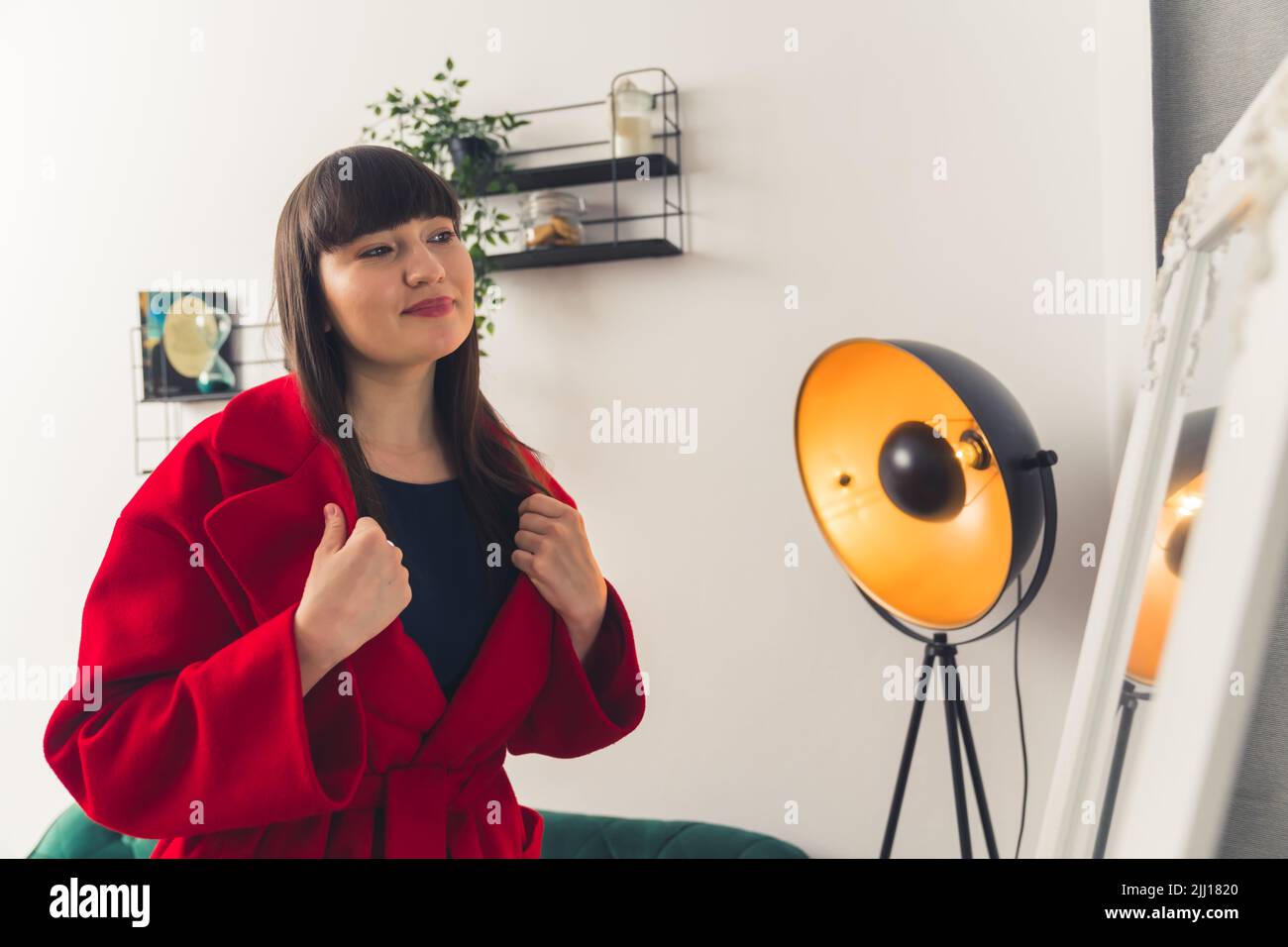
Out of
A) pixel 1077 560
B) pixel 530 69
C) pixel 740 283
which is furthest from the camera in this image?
pixel 530 69

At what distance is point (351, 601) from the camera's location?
79 centimetres

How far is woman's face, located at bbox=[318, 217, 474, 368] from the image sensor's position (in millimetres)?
880

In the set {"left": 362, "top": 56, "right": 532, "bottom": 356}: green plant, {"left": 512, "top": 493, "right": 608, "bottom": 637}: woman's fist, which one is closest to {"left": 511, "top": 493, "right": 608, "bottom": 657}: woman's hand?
{"left": 512, "top": 493, "right": 608, "bottom": 637}: woman's fist

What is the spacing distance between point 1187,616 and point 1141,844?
0.13 metres

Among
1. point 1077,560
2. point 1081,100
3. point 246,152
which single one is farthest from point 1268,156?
point 246,152

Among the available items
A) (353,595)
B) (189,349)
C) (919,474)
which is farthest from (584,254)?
(353,595)

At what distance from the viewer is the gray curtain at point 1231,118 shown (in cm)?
60

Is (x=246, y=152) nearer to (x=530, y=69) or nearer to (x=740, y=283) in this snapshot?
(x=530, y=69)

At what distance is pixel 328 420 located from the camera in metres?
0.91

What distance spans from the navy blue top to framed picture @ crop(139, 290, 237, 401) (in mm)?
1731

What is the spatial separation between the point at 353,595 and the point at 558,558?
0.21 m

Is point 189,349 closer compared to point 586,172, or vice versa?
point 586,172

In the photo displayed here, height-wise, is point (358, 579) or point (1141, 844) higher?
point (358, 579)

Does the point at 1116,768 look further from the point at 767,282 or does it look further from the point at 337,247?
the point at 767,282
